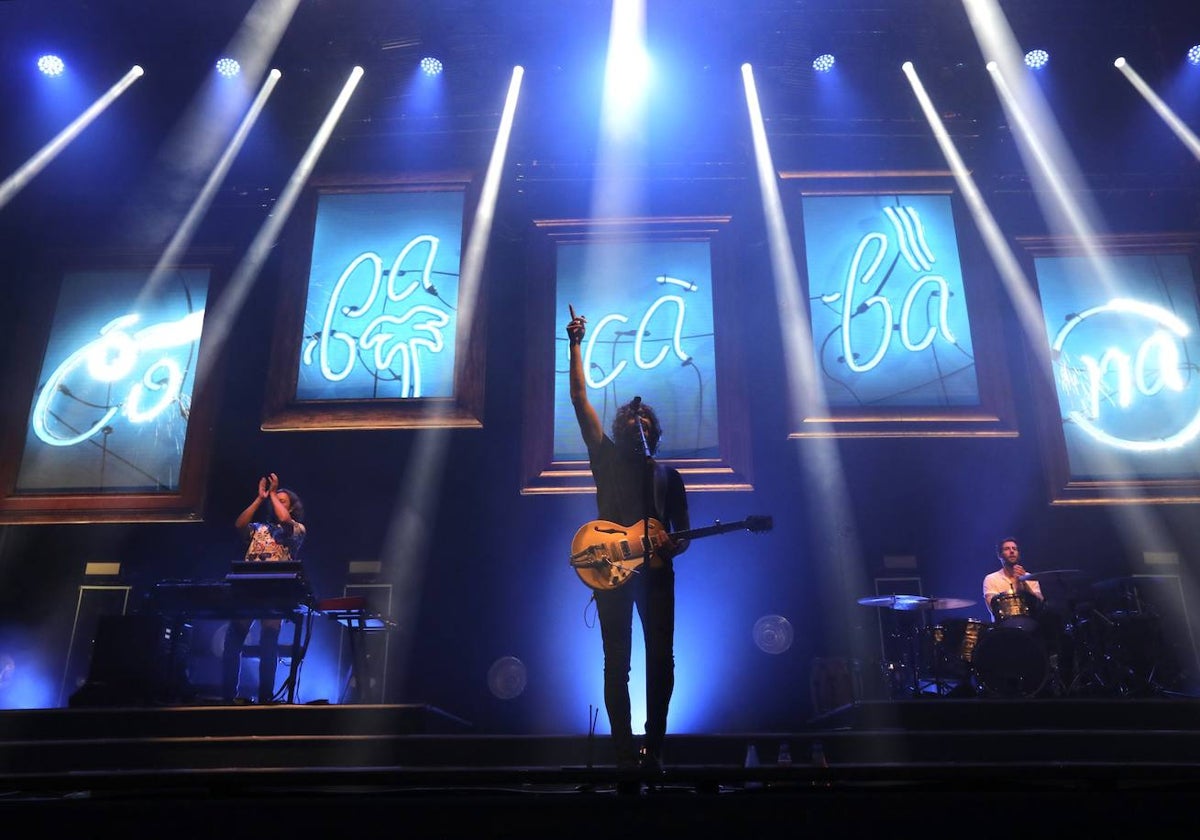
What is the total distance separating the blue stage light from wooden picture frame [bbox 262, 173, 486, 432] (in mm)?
4854

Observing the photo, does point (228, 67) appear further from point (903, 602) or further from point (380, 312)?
point (903, 602)

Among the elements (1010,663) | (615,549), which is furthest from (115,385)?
(1010,663)

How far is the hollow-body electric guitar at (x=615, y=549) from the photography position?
3943mm

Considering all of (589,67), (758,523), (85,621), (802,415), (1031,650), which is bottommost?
(1031,650)

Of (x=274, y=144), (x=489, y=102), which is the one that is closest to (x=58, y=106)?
→ (x=274, y=144)

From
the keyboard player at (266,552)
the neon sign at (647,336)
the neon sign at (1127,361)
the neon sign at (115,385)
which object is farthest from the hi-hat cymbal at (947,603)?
the neon sign at (115,385)

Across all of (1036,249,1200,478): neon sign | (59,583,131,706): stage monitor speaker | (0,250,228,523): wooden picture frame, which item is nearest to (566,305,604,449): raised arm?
(0,250,228,523): wooden picture frame

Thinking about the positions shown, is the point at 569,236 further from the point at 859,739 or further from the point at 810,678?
the point at 859,739

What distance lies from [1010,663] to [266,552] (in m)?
5.07

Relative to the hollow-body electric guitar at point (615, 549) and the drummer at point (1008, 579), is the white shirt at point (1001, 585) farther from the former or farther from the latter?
the hollow-body electric guitar at point (615, 549)

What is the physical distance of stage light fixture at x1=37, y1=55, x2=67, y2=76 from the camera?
793cm

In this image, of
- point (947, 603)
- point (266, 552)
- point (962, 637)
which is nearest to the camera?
point (962, 637)

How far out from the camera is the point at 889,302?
8.09 meters

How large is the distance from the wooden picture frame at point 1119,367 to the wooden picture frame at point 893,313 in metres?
0.47
